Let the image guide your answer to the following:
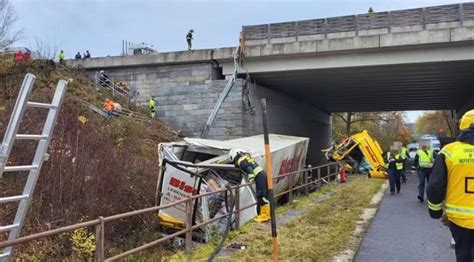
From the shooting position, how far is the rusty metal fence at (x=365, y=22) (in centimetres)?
2127

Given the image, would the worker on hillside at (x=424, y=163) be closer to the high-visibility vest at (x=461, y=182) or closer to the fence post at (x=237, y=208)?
the fence post at (x=237, y=208)

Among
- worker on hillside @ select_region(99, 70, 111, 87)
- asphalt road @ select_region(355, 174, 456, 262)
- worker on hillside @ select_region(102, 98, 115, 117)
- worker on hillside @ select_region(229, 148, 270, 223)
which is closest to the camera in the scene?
asphalt road @ select_region(355, 174, 456, 262)

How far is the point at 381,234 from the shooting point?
8.91m

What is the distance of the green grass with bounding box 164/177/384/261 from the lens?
23.6 ft

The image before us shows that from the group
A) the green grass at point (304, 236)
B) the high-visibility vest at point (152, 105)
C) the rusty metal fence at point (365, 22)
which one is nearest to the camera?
the green grass at point (304, 236)

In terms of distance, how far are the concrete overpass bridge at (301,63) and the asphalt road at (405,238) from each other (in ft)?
32.6

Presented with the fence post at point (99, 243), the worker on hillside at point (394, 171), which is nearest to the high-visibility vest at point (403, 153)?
the worker on hillside at point (394, 171)

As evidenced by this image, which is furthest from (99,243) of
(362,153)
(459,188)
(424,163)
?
(362,153)

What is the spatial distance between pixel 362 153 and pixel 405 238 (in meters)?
16.7

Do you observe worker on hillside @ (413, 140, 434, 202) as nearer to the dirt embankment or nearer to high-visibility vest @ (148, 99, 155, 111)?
the dirt embankment

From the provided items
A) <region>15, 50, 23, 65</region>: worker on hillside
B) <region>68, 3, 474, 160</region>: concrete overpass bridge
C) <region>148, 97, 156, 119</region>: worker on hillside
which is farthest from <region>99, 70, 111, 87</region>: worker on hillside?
<region>15, 50, 23, 65</region>: worker on hillside

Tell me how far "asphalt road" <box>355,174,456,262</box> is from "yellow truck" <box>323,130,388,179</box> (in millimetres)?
11122

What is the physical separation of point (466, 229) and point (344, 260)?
2.67 m

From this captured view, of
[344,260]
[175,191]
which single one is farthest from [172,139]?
[344,260]
